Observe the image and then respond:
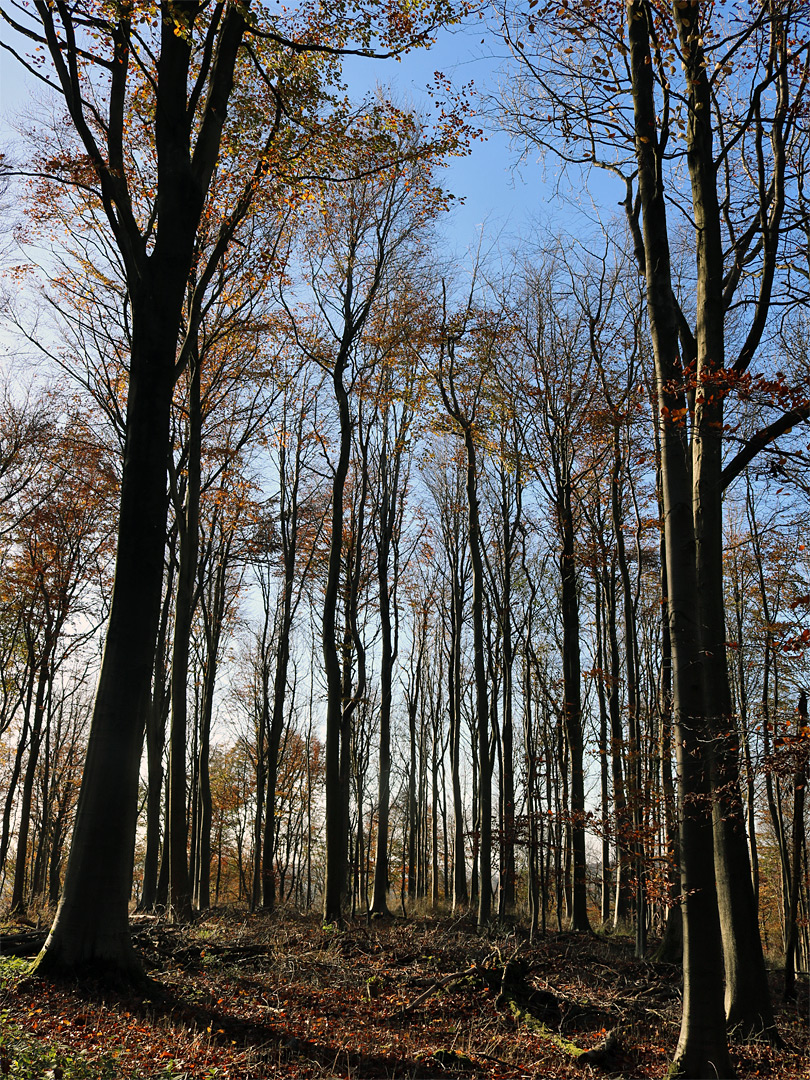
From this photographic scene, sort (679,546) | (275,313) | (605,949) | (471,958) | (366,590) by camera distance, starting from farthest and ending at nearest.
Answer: (366,590), (275,313), (605,949), (471,958), (679,546)

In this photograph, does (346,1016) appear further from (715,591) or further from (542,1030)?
(715,591)

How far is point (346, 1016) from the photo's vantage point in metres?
5.69

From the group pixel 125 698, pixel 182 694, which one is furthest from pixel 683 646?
pixel 182 694

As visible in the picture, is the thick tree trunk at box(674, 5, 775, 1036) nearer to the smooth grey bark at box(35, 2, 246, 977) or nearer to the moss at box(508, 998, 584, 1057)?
the moss at box(508, 998, 584, 1057)

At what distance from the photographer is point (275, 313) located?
13.5 meters

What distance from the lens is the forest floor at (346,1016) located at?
402 centimetres

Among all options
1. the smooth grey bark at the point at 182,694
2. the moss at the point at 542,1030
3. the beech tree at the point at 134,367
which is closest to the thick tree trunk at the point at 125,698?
the beech tree at the point at 134,367

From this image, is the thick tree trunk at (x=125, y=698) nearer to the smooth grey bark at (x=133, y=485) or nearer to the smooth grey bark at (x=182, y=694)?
the smooth grey bark at (x=133, y=485)

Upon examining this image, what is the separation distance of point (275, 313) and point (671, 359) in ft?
30.9

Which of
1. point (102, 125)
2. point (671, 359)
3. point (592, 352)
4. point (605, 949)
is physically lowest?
point (605, 949)

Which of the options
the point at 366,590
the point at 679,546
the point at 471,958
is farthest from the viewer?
the point at 366,590

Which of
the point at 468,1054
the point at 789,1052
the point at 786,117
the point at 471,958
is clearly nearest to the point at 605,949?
the point at 471,958

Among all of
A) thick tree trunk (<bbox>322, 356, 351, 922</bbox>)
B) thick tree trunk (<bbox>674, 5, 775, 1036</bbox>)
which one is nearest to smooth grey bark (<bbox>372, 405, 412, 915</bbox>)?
thick tree trunk (<bbox>322, 356, 351, 922</bbox>)

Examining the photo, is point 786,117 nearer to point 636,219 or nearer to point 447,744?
point 636,219
